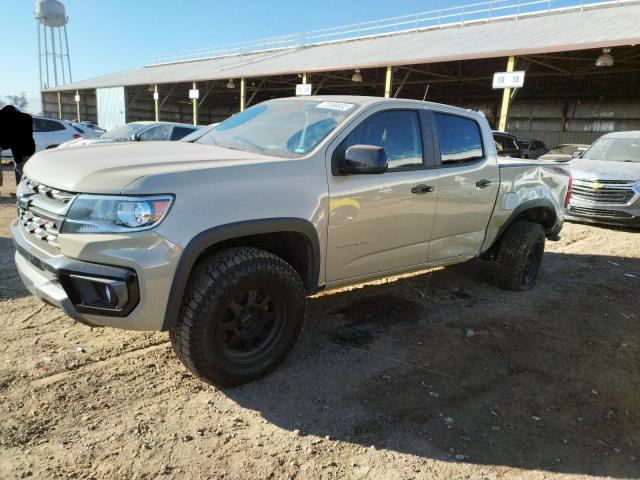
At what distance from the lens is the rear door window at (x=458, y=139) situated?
4094mm

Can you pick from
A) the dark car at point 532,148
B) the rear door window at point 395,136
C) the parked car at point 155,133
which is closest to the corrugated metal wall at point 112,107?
the parked car at point 155,133

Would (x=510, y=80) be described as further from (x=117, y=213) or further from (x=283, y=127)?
(x=117, y=213)

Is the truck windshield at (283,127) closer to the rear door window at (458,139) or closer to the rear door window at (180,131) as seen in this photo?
the rear door window at (458,139)

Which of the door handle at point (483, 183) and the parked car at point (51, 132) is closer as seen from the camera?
the door handle at point (483, 183)

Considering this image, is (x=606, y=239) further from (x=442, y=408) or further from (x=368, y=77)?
(x=368, y=77)

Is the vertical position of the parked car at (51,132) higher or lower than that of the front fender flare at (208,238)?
higher

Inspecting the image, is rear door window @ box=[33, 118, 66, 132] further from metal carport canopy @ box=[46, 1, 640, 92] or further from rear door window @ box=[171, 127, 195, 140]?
metal carport canopy @ box=[46, 1, 640, 92]

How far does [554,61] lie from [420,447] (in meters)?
21.5

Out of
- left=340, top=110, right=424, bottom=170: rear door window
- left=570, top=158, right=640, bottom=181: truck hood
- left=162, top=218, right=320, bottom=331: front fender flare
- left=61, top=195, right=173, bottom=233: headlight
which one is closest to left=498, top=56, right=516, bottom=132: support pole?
left=570, top=158, right=640, bottom=181: truck hood

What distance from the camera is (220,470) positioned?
2.33 metres

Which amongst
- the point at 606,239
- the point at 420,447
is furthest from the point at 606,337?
the point at 606,239

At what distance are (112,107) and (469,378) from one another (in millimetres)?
38221

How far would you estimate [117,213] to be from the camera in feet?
8.09

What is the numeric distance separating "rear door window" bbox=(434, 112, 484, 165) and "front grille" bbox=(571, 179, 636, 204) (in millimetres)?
5903
